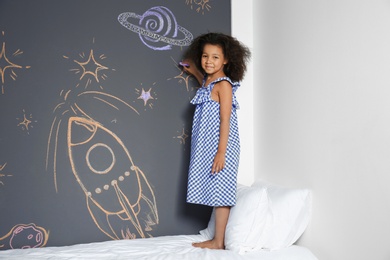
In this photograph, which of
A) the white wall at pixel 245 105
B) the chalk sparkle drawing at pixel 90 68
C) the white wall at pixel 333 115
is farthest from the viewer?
the white wall at pixel 245 105

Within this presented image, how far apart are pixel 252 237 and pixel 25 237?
1.11m

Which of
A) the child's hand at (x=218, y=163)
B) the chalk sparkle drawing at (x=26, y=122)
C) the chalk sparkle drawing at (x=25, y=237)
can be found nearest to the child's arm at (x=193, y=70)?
the child's hand at (x=218, y=163)

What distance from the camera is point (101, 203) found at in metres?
2.00

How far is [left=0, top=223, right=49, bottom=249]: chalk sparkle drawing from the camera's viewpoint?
6.14ft

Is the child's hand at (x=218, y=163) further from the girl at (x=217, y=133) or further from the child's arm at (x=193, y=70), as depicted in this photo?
the child's arm at (x=193, y=70)

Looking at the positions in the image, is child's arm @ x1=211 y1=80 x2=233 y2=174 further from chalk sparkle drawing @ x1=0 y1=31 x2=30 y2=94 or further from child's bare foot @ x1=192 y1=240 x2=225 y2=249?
chalk sparkle drawing @ x1=0 y1=31 x2=30 y2=94

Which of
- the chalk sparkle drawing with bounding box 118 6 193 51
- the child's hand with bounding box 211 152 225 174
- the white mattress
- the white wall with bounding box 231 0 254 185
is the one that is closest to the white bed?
the white mattress

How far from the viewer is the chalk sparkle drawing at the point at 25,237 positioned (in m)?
1.87

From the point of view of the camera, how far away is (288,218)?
1644 millimetres

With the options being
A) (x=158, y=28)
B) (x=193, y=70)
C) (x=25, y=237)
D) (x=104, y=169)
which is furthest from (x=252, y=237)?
(x=158, y=28)

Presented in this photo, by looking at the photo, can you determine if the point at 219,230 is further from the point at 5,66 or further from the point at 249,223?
the point at 5,66

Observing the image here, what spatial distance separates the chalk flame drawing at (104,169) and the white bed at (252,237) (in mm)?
300

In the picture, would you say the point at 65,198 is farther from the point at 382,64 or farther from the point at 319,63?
the point at 382,64

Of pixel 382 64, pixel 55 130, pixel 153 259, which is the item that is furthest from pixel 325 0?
pixel 55 130
